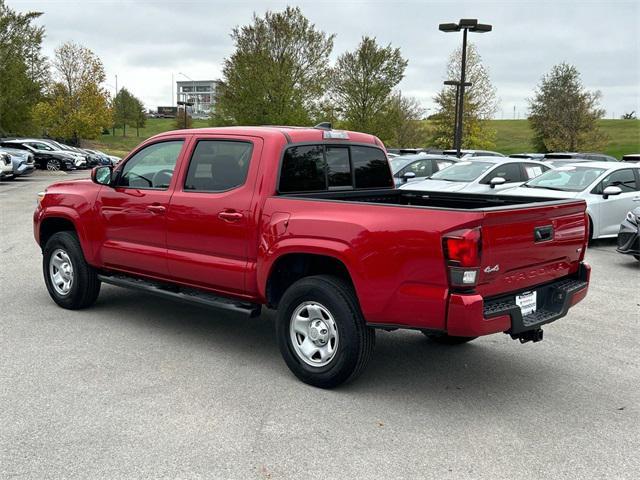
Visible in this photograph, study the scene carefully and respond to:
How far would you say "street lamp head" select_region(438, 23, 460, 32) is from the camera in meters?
22.9

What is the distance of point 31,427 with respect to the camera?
388cm

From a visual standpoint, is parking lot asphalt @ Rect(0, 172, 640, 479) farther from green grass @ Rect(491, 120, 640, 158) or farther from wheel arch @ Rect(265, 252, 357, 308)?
green grass @ Rect(491, 120, 640, 158)

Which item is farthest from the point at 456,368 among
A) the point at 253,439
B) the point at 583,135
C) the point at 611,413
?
the point at 583,135

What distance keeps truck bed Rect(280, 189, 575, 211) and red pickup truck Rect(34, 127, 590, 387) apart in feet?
0.05

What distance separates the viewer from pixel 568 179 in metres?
12.1

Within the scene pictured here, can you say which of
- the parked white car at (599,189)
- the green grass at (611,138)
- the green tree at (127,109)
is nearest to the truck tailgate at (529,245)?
the parked white car at (599,189)

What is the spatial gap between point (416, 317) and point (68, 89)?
55639mm

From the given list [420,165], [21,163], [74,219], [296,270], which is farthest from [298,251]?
[21,163]

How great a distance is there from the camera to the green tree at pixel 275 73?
3638 centimetres

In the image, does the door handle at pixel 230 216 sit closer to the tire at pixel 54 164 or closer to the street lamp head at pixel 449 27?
the street lamp head at pixel 449 27

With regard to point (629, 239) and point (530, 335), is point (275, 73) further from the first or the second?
point (530, 335)

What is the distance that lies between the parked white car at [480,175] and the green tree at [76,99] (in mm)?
44143

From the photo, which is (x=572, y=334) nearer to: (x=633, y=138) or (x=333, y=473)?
(x=333, y=473)

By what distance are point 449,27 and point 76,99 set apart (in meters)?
39.5
